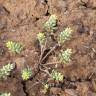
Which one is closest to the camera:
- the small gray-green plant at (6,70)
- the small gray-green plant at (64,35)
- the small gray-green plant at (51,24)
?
the small gray-green plant at (6,70)

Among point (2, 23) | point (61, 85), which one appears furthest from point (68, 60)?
point (2, 23)

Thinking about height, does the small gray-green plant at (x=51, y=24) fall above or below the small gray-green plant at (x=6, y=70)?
above

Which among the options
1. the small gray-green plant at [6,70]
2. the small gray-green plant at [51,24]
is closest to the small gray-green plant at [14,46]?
the small gray-green plant at [6,70]

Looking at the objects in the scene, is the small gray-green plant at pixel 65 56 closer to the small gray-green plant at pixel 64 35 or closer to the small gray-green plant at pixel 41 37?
the small gray-green plant at pixel 64 35

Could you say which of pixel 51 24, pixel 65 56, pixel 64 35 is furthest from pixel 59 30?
pixel 65 56

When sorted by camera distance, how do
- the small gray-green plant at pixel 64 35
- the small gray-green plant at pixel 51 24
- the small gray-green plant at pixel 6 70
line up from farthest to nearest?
the small gray-green plant at pixel 51 24, the small gray-green plant at pixel 64 35, the small gray-green plant at pixel 6 70

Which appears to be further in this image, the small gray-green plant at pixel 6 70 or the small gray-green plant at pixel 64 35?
the small gray-green plant at pixel 64 35

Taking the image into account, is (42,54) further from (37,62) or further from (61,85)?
(61,85)

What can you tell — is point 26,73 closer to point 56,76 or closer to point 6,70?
point 6,70

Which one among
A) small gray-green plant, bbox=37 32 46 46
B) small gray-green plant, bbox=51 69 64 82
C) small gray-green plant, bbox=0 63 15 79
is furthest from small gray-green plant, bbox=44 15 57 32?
small gray-green plant, bbox=0 63 15 79

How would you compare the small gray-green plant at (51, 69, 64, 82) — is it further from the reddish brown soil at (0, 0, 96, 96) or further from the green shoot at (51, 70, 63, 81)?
the reddish brown soil at (0, 0, 96, 96)
